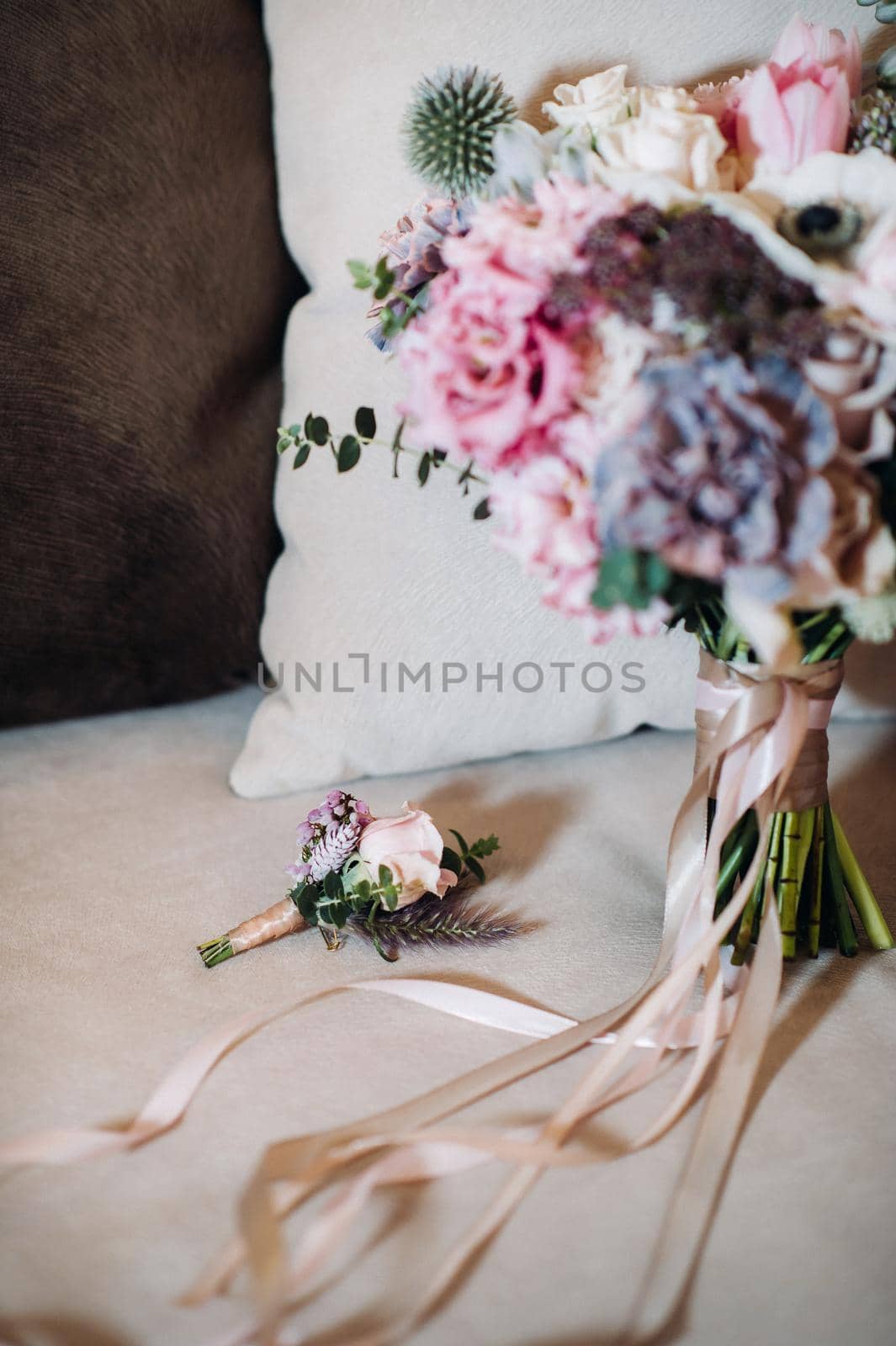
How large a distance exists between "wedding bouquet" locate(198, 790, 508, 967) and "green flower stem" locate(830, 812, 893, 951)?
0.21m

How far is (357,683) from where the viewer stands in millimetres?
773

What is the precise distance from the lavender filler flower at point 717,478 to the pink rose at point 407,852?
10.5 inches

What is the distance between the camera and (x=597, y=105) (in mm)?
532

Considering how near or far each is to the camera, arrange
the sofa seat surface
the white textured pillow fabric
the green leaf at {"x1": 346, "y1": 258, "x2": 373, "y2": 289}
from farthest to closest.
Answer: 1. the white textured pillow fabric
2. the green leaf at {"x1": 346, "y1": 258, "x2": 373, "y2": 289}
3. the sofa seat surface

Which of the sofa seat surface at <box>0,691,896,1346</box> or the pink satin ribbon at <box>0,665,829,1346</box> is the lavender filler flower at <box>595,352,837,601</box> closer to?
the pink satin ribbon at <box>0,665,829,1346</box>

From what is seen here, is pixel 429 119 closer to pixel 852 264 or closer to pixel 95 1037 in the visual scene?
pixel 852 264

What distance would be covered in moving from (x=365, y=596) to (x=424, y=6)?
0.44m

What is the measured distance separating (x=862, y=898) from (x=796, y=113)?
45 centimetres

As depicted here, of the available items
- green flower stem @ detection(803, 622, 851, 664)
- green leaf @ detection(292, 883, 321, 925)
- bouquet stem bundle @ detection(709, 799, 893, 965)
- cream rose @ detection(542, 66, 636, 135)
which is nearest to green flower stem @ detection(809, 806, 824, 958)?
bouquet stem bundle @ detection(709, 799, 893, 965)

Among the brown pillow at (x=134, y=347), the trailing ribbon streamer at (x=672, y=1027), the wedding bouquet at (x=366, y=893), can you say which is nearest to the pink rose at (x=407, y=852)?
the wedding bouquet at (x=366, y=893)

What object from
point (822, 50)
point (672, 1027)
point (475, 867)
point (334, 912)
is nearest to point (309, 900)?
point (334, 912)

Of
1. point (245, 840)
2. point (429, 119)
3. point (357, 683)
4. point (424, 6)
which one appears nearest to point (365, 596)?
point (357, 683)

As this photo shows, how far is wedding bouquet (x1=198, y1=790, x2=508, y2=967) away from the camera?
602 millimetres

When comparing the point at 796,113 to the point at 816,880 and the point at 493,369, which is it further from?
the point at 816,880
